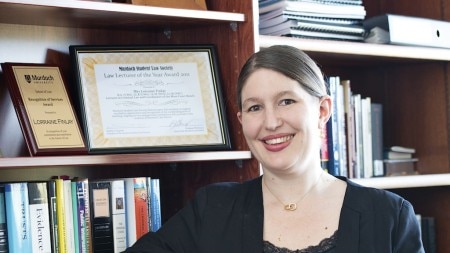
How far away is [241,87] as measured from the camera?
200 centimetres

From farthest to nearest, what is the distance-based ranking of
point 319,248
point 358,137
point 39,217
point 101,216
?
1. point 358,137
2. point 101,216
3. point 39,217
4. point 319,248

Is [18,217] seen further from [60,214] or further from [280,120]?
[280,120]

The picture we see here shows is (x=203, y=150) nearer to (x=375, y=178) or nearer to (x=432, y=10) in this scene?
(x=375, y=178)

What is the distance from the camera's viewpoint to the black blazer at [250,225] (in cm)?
189

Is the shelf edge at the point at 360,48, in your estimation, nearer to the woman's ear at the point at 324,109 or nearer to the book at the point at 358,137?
the book at the point at 358,137

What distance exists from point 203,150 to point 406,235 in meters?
0.59

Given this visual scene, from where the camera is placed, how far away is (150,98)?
2.21m

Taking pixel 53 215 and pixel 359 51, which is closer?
pixel 53 215

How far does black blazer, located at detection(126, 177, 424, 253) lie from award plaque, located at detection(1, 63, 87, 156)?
31cm

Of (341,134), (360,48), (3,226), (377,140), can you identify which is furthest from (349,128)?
(3,226)

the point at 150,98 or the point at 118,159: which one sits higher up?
the point at 150,98

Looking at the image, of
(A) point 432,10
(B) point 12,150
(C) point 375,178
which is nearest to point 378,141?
(C) point 375,178

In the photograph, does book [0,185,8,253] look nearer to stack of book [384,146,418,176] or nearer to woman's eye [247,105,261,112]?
woman's eye [247,105,261,112]

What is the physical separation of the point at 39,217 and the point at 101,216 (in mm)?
179
